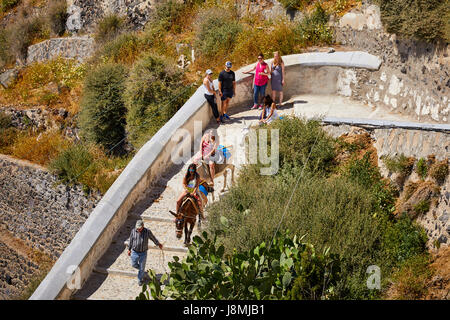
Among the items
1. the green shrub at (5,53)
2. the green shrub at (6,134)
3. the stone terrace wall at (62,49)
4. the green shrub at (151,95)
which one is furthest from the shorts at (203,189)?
the green shrub at (5,53)

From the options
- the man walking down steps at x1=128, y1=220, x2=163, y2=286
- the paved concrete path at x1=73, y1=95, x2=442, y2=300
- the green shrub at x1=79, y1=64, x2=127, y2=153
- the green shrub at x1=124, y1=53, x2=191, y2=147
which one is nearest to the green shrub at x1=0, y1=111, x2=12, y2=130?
the green shrub at x1=79, y1=64, x2=127, y2=153

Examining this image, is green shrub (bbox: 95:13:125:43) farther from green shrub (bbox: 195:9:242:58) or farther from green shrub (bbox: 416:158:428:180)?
green shrub (bbox: 416:158:428:180)

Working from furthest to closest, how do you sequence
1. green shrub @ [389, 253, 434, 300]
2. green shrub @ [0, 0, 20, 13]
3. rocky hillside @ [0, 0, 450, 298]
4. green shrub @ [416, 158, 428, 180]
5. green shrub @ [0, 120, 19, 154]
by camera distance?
1. green shrub @ [0, 0, 20, 13]
2. green shrub @ [0, 120, 19, 154]
3. rocky hillside @ [0, 0, 450, 298]
4. green shrub @ [416, 158, 428, 180]
5. green shrub @ [389, 253, 434, 300]

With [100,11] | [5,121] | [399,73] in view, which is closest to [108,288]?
[399,73]

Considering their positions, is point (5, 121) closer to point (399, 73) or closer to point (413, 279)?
point (399, 73)

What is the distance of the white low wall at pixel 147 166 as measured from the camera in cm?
900

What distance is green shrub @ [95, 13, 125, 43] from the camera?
844 inches

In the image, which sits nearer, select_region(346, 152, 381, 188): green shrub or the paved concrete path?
the paved concrete path

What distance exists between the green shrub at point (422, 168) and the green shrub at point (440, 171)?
0.24 m

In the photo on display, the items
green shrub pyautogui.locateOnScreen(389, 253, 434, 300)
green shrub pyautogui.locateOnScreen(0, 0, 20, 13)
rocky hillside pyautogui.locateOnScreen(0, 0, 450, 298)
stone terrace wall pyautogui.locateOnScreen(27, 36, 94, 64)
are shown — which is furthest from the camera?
green shrub pyautogui.locateOnScreen(0, 0, 20, 13)

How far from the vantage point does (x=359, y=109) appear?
12.6 metres

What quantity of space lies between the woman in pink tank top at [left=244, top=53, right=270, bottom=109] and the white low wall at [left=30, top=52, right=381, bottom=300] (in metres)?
0.46

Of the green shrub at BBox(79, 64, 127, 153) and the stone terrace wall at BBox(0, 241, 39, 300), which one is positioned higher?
the green shrub at BBox(79, 64, 127, 153)

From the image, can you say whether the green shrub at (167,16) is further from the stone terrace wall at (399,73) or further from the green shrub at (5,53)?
the green shrub at (5,53)
